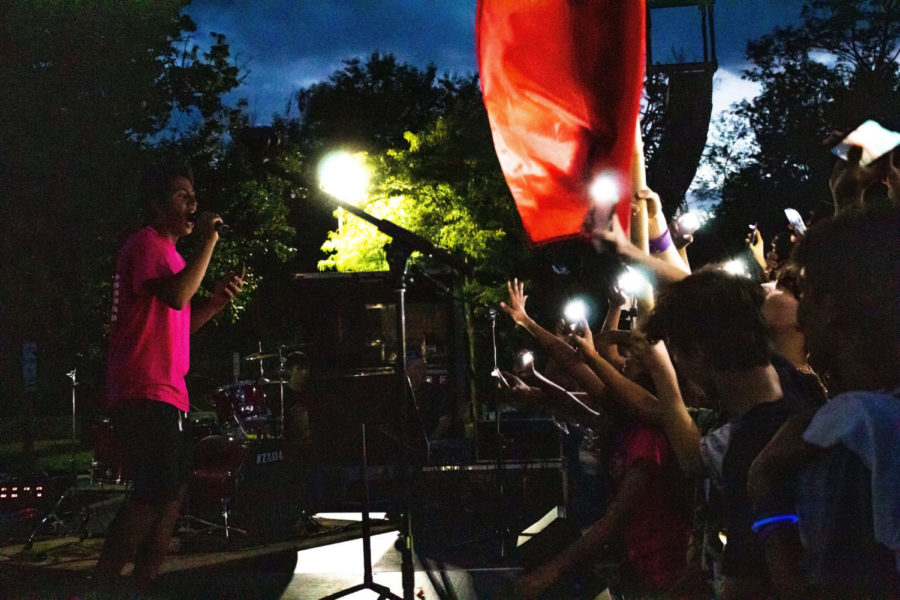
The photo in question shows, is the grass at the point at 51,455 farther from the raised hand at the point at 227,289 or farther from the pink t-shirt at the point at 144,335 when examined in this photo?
the pink t-shirt at the point at 144,335

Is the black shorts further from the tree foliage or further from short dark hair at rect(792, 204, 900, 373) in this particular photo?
the tree foliage

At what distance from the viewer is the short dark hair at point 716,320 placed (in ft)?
6.42

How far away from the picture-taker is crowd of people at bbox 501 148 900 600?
4.40 feet

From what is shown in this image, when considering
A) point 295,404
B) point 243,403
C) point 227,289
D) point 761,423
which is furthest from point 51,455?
point 761,423

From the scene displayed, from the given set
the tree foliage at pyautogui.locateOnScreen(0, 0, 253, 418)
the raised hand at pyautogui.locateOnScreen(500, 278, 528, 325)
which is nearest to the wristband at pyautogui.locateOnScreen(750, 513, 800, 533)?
the raised hand at pyautogui.locateOnScreen(500, 278, 528, 325)

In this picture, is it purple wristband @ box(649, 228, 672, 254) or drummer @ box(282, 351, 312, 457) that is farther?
drummer @ box(282, 351, 312, 457)

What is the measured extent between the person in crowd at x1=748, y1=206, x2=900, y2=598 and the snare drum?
26.9ft

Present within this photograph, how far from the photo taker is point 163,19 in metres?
20.7

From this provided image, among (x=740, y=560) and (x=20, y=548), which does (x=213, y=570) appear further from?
(x=740, y=560)

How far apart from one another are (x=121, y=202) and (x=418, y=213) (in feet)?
24.1

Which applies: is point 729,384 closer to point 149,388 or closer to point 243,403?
point 149,388

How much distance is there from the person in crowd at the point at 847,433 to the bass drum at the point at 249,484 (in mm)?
6614

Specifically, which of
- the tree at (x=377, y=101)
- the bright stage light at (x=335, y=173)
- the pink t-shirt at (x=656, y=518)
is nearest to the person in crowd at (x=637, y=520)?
the pink t-shirt at (x=656, y=518)

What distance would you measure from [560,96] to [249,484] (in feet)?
19.4
